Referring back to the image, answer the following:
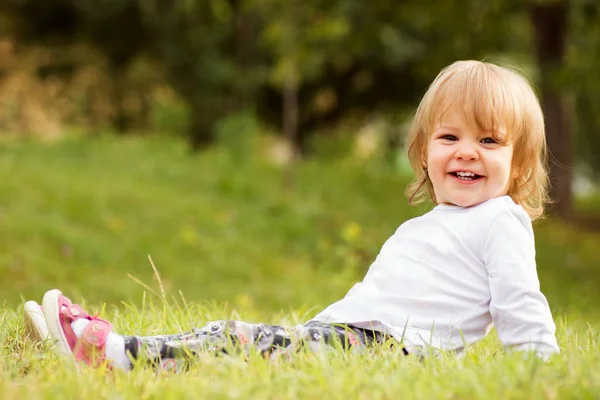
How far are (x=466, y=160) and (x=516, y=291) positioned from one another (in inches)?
18.7

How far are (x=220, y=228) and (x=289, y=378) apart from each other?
6.27 m

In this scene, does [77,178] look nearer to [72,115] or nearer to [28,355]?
[28,355]

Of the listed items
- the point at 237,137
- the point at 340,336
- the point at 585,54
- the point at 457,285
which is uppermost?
the point at 585,54

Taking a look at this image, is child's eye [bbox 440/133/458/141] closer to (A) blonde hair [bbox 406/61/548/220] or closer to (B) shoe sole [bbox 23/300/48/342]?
(A) blonde hair [bbox 406/61/548/220]

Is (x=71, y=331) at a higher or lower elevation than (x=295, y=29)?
lower

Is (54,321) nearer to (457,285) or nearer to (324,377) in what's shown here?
(324,377)

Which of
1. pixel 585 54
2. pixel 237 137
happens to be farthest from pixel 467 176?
pixel 237 137

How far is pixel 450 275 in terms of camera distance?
8.66 ft

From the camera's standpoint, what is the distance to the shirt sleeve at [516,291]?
95.7 inches

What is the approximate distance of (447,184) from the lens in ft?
9.00

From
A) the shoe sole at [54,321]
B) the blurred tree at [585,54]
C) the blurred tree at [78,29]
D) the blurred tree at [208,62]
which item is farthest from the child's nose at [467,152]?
the blurred tree at [78,29]

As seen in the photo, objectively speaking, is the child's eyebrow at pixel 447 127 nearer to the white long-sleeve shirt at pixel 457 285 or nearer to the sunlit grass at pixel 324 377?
the white long-sleeve shirt at pixel 457 285

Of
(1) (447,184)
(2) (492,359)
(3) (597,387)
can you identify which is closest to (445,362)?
(2) (492,359)

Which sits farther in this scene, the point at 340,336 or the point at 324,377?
the point at 340,336
